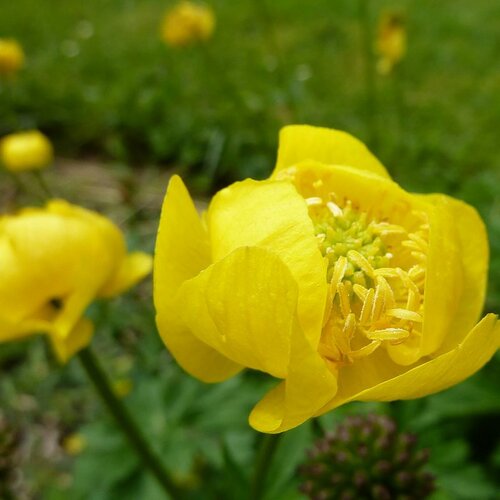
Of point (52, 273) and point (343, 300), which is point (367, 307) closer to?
point (343, 300)

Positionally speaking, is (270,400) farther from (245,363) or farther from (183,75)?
(183,75)

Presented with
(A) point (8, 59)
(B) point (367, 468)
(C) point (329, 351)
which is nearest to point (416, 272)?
(C) point (329, 351)

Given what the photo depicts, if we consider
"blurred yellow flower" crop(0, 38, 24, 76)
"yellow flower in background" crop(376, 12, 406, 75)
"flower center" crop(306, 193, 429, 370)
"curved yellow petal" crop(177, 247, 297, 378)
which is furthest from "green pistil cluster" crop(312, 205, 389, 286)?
"blurred yellow flower" crop(0, 38, 24, 76)

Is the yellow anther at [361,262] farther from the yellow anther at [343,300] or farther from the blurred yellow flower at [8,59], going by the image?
the blurred yellow flower at [8,59]

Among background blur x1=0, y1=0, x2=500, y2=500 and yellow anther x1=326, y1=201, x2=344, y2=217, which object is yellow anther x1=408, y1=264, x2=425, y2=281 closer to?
yellow anther x1=326, y1=201, x2=344, y2=217

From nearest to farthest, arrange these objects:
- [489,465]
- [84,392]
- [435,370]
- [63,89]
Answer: [435,370]
[489,465]
[84,392]
[63,89]

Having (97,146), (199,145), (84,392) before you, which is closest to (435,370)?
(84,392)
